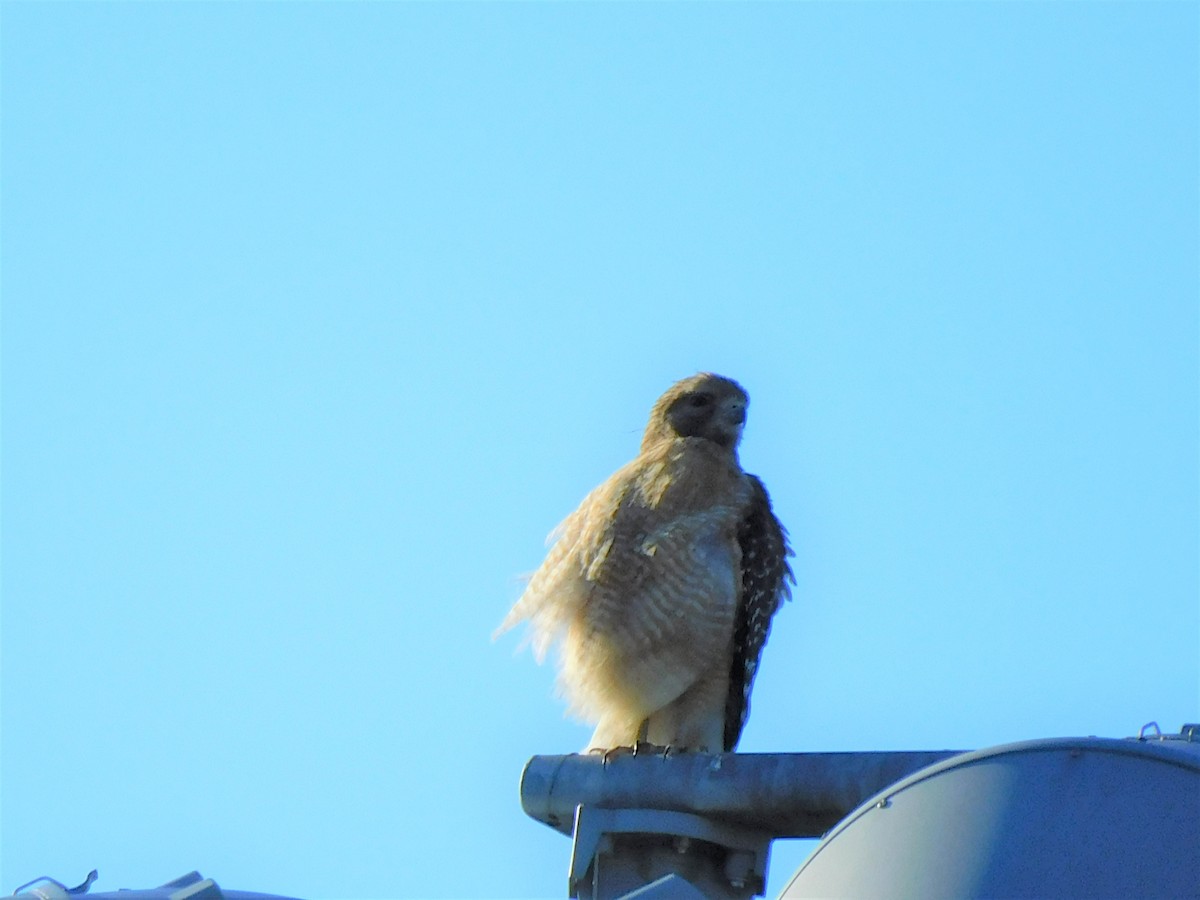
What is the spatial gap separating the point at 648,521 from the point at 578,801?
122 inches

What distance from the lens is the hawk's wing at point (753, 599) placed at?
970 centimetres


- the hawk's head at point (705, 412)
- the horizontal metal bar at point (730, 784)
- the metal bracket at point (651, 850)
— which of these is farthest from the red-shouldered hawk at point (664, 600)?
the metal bracket at point (651, 850)

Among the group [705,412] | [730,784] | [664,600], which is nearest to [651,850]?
[730,784]

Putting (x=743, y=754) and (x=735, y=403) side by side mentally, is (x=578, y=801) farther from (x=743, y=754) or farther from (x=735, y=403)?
(x=735, y=403)

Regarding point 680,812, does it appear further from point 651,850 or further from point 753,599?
point 753,599

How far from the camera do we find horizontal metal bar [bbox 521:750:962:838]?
19.8 ft

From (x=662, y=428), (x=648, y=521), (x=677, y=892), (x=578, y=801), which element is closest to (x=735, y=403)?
(x=662, y=428)

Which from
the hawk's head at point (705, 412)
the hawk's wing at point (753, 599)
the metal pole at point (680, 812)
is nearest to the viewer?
the metal pole at point (680, 812)

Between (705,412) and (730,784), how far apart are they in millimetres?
4431

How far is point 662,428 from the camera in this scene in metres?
10.8

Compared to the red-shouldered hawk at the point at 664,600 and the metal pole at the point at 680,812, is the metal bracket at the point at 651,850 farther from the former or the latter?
the red-shouldered hawk at the point at 664,600

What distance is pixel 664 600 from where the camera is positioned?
30.7 ft

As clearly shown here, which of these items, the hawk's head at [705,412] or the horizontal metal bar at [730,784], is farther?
the hawk's head at [705,412]

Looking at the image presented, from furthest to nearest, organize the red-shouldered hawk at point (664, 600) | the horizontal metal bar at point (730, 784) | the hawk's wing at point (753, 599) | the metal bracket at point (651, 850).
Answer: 1. the hawk's wing at point (753, 599)
2. the red-shouldered hawk at point (664, 600)
3. the metal bracket at point (651, 850)
4. the horizontal metal bar at point (730, 784)
